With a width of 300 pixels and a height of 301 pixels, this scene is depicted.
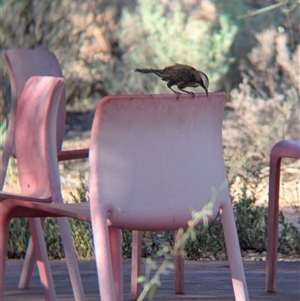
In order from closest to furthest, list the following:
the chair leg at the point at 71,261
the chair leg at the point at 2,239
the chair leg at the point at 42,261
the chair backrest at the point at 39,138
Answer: the chair leg at the point at 2,239, the chair backrest at the point at 39,138, the chair leg at the point at 71,261, the chair leg at the point at 42,261

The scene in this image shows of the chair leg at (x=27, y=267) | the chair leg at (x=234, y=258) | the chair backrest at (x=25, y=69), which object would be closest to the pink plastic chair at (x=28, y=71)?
the chair backrest at (x=25, y=69)

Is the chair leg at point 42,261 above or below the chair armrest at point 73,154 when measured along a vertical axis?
below

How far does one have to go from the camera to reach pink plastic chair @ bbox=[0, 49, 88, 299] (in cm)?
388

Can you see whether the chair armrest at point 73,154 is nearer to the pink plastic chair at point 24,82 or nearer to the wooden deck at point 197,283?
the pink plastic chair at point 24,82

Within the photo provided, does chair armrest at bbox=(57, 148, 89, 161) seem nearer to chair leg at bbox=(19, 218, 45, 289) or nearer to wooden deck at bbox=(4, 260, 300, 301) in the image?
chair leg at bbox=(19, 218, 45, 289)

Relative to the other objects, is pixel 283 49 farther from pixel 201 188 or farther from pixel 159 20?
pixel 201 188

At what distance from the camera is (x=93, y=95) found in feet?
40.2

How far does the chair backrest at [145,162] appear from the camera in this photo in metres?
2.46

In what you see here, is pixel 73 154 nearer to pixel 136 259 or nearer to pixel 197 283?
pixel 136 259

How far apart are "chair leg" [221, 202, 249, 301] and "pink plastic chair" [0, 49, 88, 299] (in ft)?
4.48

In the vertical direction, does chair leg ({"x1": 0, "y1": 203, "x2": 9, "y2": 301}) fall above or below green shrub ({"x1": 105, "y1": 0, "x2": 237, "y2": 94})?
above

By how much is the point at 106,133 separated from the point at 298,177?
5.26 metres

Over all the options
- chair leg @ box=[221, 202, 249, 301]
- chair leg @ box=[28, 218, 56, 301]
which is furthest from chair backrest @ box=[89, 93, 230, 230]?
chair leg @ box=[28, 218, 56, 301]

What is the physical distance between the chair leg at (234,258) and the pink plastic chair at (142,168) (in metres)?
0.14
